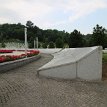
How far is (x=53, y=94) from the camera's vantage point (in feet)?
28.9

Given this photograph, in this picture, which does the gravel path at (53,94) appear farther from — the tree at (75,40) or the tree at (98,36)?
the tree at (75,40)

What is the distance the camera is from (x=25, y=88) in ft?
31.8

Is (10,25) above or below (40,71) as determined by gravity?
above

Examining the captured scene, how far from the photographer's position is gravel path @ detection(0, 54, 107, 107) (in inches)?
298

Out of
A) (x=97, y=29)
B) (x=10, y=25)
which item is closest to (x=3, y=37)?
(x=10, y=25)

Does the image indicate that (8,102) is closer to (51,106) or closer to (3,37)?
(51,106)

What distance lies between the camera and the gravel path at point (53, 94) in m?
7.57

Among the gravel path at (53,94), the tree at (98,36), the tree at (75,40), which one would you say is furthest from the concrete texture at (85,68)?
the tree at (75,40)

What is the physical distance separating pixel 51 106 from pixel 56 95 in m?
1.46

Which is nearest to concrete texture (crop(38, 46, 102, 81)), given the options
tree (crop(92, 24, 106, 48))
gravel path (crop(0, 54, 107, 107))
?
gravel path (crop(0, 54, 107, 107))

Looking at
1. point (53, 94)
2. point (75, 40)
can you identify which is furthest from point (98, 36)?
point (53, 94)

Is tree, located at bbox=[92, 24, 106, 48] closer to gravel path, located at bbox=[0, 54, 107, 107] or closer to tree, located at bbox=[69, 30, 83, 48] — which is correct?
tree, located at bbox=[69, 30, 83, 48]

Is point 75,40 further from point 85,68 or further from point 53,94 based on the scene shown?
point 53,94

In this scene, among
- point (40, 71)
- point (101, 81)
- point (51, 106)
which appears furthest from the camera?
point (40, 71)
